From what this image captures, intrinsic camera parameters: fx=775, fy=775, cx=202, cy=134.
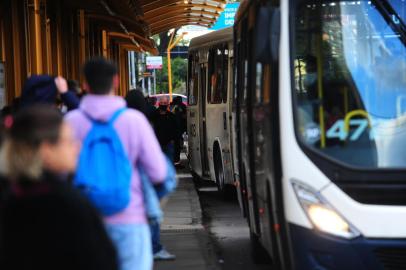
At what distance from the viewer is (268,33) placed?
18.4 feet

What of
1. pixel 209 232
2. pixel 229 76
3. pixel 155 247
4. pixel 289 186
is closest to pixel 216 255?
pixel 155 247

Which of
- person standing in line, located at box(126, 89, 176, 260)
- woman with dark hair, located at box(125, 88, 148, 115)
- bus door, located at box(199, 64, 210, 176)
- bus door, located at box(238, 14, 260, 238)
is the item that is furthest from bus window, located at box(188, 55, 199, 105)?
woman with dark hair, located at box(125, 88, 148, 115)

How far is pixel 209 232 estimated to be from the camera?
1035 centimetres

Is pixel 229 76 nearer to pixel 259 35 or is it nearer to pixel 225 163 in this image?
pixel 225 163

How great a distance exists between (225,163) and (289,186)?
7.05m

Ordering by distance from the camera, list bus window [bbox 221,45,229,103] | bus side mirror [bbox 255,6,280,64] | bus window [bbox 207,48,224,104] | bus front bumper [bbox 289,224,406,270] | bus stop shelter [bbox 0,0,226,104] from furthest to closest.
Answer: bus window [bbox 207,48,224,104]
bus stop shelter [bbox 0,0,226,104]
bus window [bbox 221,45,229,103]
bus side mirror [bbox 255,6,280,64]
bus front bumper [bbox 289,224,406,270]

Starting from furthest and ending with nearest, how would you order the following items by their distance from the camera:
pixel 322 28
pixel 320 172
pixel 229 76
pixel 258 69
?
pixel 229 76 < pixel 258 69 < pixel 322 28 < pixel 320 172

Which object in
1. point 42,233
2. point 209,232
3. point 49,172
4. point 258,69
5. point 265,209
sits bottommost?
point 209,232

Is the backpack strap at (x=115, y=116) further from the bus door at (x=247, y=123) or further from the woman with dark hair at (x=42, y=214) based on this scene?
the bus door at (x=247, y=123)

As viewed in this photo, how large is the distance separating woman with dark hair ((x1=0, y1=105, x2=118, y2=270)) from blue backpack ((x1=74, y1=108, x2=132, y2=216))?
3.24 feet

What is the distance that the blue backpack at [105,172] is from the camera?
4035 millimetres

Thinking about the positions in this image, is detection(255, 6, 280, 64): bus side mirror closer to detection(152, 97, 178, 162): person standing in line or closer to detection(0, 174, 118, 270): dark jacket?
detection(0, 174, 118, 270): dark jacket

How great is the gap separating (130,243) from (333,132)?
211cm

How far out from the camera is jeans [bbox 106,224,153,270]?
418cm
